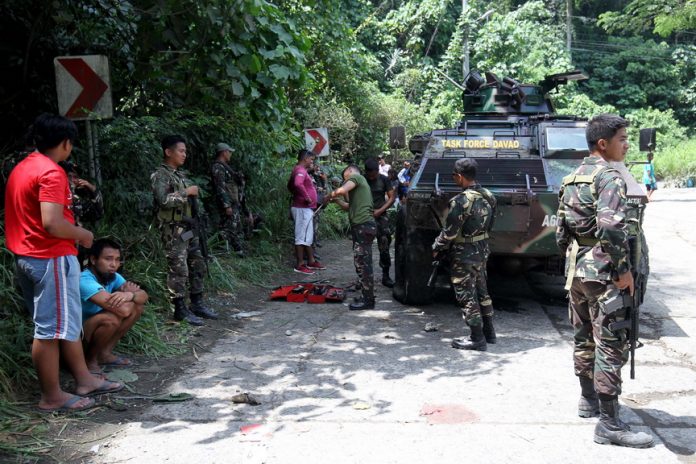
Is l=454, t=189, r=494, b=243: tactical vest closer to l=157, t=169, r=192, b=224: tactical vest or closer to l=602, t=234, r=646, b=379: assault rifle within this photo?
l=602, t=234, r=646, b=379: assault rifle

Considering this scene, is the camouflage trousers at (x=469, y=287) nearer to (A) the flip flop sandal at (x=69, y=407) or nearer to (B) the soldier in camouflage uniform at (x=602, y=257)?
(B) the soldier in camouflage uniform at (x=602, y=257)

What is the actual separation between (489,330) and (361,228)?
1.87m

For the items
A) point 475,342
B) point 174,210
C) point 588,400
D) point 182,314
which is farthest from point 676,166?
point 588,400

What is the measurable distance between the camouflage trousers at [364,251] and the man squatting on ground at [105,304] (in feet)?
8.50

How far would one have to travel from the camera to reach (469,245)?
553 cm

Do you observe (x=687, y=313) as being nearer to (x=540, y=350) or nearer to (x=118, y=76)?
(x=540, y=350)

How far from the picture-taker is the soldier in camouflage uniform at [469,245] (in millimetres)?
5445

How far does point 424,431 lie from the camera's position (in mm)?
3842

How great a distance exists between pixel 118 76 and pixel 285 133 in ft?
8.87

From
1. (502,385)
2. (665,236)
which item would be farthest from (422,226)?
(665,236)

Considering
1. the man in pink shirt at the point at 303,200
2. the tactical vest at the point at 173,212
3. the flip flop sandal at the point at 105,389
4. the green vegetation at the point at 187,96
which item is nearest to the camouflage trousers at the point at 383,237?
the man in pink shirt at the point at 303,200

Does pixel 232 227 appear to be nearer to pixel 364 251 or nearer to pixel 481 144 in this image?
pixel 364 251

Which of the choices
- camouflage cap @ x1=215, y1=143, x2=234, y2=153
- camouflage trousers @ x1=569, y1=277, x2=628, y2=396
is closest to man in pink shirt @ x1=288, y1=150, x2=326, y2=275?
camouflage cap @ x1=215, y1=143, x2=234, y2=153

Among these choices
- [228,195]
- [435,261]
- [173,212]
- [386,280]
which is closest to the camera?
[173,212]
